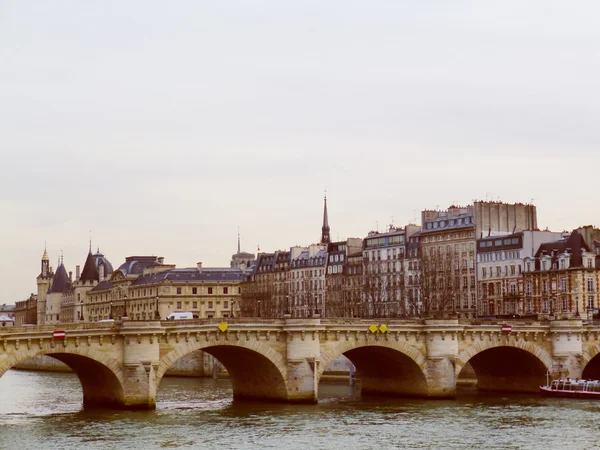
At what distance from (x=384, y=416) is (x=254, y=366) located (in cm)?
1170

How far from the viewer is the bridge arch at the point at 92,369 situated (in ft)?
201

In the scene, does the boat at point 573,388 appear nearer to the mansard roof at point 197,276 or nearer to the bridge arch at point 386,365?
the bridge arch at point 386,365

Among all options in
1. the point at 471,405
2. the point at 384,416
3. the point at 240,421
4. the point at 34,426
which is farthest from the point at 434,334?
the point at 34,426

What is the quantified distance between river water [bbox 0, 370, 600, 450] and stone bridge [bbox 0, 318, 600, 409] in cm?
175

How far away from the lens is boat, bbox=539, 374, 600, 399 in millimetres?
75812

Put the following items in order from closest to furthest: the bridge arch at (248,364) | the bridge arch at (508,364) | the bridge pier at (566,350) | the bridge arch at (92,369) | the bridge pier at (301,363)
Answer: the bridge arch at (92,369) < the bridge arch at (248,364) < the bridge pier at (301,363) < the bridge arch at (508,364) < the bridge pier at (566,350)

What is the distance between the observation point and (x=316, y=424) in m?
61.4

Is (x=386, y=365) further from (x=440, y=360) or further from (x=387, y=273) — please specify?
(x=387, y=273)

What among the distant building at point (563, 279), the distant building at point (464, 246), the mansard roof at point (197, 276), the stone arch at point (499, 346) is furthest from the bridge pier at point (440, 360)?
the mansard roof at point (197, 276)

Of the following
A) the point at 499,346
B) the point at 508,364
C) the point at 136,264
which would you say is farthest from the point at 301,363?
the point at 136,264

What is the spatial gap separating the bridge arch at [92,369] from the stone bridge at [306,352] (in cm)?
6

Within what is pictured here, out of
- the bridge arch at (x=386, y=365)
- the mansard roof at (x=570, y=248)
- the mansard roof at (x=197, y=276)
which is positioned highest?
the mansard roof at (x=197, y=276)

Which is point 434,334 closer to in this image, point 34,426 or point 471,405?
point 471,405

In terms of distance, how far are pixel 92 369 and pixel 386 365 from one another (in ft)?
69.8
